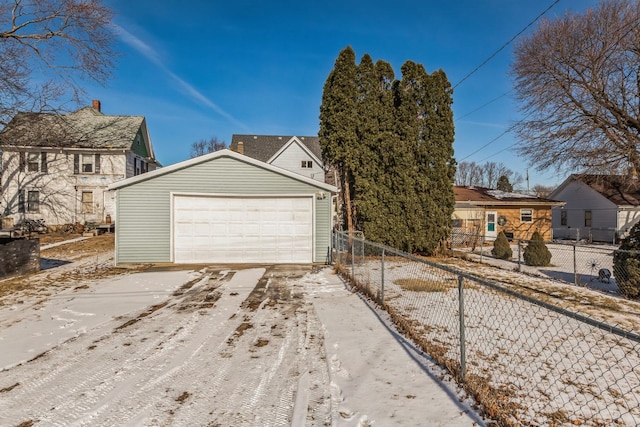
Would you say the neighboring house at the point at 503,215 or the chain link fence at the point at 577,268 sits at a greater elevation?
the neighboring house at the point at 503,215

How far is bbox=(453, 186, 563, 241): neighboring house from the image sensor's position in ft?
62.1

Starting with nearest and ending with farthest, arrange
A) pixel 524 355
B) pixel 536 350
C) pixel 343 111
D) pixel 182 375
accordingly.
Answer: pixel 182 375 < pixel 524 355 < pixel 536 350 < pixel 343 111

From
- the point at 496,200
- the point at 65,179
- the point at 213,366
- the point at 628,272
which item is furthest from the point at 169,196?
the point at 496,200

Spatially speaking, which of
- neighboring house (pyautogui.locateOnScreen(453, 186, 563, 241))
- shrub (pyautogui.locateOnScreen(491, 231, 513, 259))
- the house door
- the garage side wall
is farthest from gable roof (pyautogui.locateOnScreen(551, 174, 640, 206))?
the garage side wall

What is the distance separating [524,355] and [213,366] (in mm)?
3626

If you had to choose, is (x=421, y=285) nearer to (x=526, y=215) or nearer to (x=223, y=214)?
(x=223, y=214)

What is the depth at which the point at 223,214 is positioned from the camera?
34.0ft

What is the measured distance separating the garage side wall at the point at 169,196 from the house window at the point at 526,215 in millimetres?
15412

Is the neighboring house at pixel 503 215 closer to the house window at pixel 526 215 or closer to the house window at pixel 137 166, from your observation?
the house window at pixel 526 215

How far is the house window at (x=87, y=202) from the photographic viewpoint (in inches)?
791

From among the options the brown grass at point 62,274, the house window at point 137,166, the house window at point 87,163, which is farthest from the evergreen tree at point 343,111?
the house window at point 87,163

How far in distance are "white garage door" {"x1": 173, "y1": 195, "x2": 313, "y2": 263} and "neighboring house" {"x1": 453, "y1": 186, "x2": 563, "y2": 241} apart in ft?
38.5

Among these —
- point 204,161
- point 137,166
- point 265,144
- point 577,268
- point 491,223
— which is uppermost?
point 265,144

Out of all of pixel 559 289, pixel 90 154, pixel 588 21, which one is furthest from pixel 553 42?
pixel 90 154
